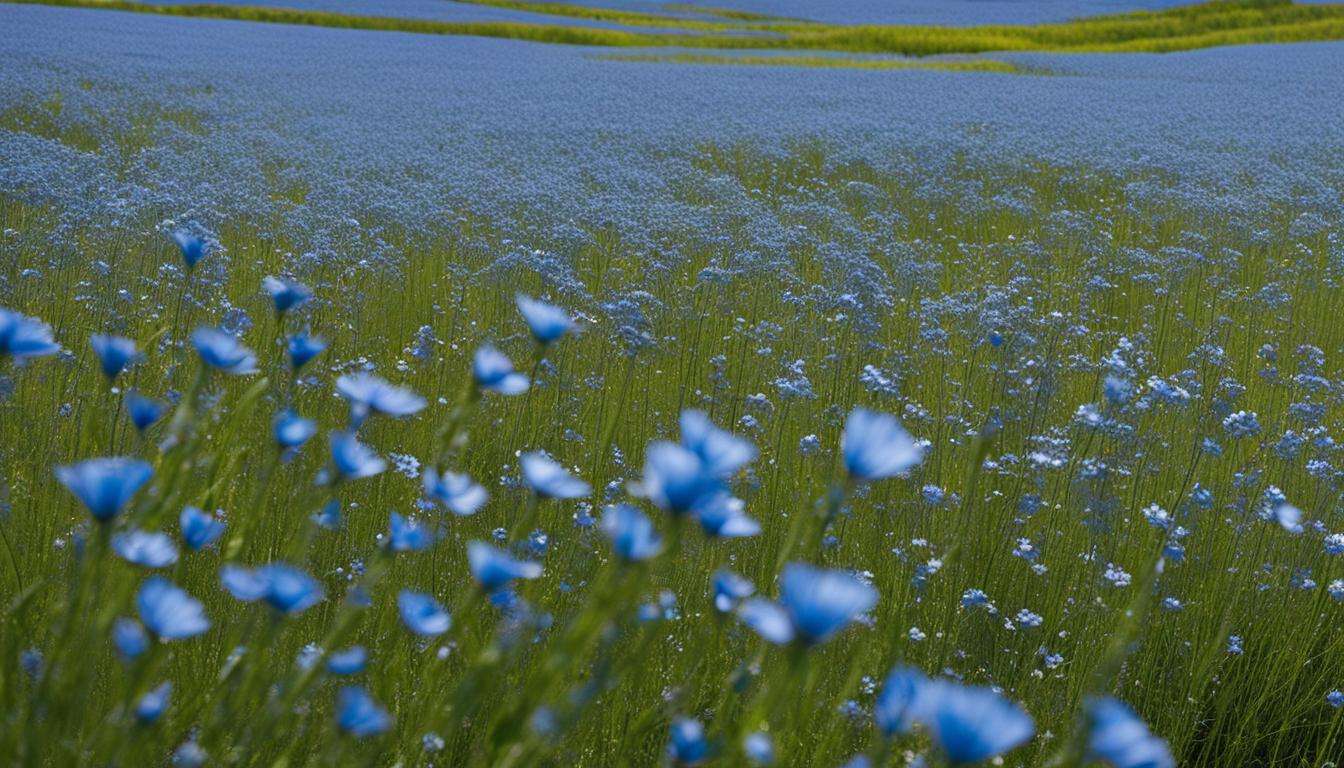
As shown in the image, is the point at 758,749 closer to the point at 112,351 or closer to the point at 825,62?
the point at 112,351

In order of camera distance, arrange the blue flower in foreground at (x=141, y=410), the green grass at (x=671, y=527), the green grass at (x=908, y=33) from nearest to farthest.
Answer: the blue flower in foreground at (x=141, y=410)
the green grass at (x=671, y=527)
the green grass at (x=908, y=33)

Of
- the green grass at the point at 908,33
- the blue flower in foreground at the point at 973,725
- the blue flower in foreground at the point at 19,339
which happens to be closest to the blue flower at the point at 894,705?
the blue flower in foreground at the point at 973,725

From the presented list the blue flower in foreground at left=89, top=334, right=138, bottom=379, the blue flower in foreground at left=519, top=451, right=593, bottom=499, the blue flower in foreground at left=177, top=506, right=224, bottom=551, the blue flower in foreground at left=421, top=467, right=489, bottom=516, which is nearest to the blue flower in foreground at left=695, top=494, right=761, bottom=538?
the blue flower in foreground at left=519, top=451, right=593, bottom=499

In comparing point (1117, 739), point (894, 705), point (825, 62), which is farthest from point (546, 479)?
point (825, 62)

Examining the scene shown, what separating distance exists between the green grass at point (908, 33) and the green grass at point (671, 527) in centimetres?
2413

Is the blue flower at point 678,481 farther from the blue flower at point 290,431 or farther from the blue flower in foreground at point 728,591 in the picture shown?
the blue flower at point 290,431

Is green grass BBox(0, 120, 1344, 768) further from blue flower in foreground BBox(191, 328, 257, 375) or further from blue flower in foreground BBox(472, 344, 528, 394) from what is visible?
blue flower in foreground BBox(472, 344, 528, 394)

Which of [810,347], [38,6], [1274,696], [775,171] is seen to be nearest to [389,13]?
[38,6]

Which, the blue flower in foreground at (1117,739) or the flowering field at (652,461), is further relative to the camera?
the flowering field at (652,461)

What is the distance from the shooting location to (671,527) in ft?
2.40

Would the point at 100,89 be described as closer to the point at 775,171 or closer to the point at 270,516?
the point at 775,171

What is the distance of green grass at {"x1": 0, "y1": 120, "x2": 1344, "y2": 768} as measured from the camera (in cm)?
142

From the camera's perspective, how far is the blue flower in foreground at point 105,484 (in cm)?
77

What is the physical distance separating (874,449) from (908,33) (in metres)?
30.3
